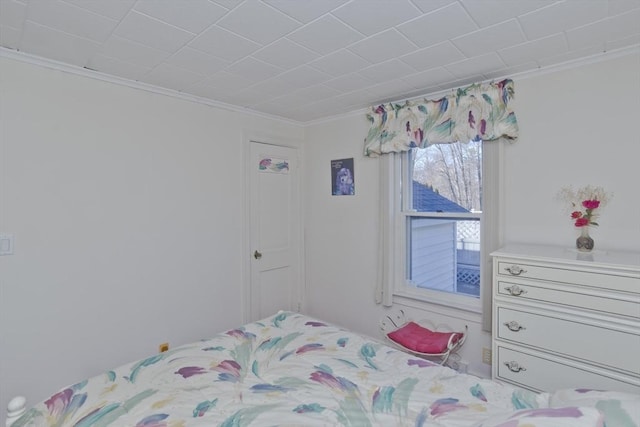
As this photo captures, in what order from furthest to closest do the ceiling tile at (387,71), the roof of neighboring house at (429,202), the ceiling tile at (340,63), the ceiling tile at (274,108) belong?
the ceiling tile at (274,108), the roof of neighboring house at (429,202), the ceiling tile at (387,71), the ceiling tile at (340,63)

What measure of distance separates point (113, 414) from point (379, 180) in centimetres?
249

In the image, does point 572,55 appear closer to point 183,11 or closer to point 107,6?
point 183,11

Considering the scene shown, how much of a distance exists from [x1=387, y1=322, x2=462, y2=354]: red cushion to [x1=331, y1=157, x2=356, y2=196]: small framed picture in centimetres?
137

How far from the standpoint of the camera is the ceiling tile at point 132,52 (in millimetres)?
1883

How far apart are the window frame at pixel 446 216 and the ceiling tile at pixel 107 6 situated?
7.12 ft

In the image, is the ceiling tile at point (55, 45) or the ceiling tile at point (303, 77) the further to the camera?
the ceiling tile at point (303, 77)

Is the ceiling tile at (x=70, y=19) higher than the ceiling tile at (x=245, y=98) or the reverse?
higher

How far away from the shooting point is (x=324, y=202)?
141 inches

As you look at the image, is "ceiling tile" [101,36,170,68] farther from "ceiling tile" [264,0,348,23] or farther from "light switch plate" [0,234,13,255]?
"light switch plate" [0,234,13,255]

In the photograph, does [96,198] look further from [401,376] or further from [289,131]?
[401,376]

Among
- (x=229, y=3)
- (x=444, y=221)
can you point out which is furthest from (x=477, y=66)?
(x=229, y=3)

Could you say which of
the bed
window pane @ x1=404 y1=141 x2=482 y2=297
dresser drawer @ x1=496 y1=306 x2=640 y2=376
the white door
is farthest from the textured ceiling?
the bed

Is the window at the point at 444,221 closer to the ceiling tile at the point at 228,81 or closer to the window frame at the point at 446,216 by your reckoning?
the window frame at the point at 446,216

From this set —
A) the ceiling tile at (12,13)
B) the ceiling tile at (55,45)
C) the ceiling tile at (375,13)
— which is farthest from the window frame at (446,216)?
the ceiling tile at (12,13)
